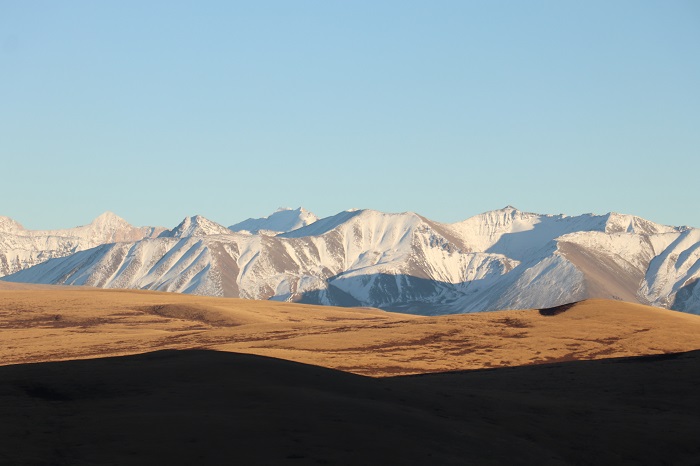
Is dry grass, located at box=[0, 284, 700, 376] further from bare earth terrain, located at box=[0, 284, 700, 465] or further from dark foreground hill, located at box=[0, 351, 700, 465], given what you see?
dark foreground hill, located at box=[0, 351, 700, 465]

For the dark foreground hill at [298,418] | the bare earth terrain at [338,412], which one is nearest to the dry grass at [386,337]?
the bare earth terrain at [338,412]

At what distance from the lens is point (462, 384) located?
55.6 m

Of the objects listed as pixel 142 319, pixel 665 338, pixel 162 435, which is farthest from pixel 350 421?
pixel 142 319

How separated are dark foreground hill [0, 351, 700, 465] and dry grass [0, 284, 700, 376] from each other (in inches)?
1084

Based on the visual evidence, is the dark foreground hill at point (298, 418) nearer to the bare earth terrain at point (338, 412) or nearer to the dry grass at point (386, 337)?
the bare earth terrain at point (338, 412)

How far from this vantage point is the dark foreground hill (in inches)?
1106

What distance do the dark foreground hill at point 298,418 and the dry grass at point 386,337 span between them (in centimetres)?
2754

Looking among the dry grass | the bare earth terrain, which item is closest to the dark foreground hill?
the bare earth terrain

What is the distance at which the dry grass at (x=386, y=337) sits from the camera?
8131cm

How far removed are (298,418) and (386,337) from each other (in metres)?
70.9

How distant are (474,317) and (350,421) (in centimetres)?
8799

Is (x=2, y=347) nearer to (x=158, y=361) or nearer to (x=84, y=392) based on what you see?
(x=158, y=361)

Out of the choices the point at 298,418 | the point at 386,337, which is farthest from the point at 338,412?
the point at 386,337

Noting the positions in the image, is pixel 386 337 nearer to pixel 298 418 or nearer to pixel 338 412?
pixel 338 412
